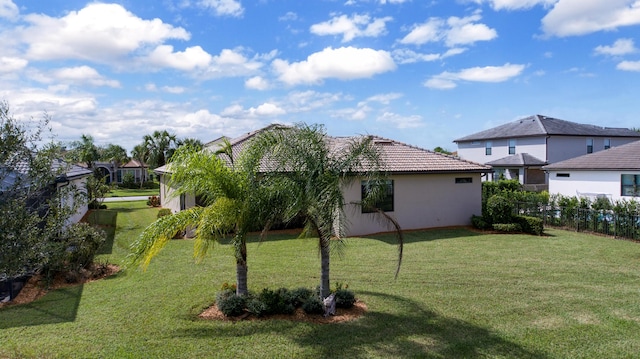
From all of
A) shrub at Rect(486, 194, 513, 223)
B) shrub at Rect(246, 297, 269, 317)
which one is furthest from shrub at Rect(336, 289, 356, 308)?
shrub at Rect(486, 194, 513, 223)

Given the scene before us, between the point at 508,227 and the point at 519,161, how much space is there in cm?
1953

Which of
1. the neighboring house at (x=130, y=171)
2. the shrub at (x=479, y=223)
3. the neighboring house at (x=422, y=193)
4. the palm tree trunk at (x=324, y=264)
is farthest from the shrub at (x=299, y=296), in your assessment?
the neighboring house at (x=130, y=171)

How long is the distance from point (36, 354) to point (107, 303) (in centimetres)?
268

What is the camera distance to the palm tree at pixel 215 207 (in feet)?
25.4

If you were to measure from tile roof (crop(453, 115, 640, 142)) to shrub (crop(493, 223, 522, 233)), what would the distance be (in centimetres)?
2031

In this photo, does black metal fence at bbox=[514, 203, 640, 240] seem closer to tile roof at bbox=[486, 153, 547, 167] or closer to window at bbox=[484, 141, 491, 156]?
tile roof at bbox=[486, 153, 547, 167]

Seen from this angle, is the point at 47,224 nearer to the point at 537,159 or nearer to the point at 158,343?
the point at 158,343

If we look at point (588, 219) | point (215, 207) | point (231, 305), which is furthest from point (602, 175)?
point (215, 207)

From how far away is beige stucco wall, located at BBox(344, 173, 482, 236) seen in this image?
18438mm

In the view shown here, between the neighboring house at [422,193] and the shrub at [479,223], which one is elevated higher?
the neighboring house at [422,193]

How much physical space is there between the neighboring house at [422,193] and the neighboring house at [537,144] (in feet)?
51.9

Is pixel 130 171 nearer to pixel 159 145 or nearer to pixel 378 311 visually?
pixel 159 145

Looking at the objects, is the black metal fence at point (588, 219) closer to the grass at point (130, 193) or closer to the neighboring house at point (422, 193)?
the neighboring house at point (422, 193)

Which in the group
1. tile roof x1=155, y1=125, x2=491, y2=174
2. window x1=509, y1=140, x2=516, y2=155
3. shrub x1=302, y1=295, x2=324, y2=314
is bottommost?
shrub x1=302, y1=295, x2=324, y2=314
